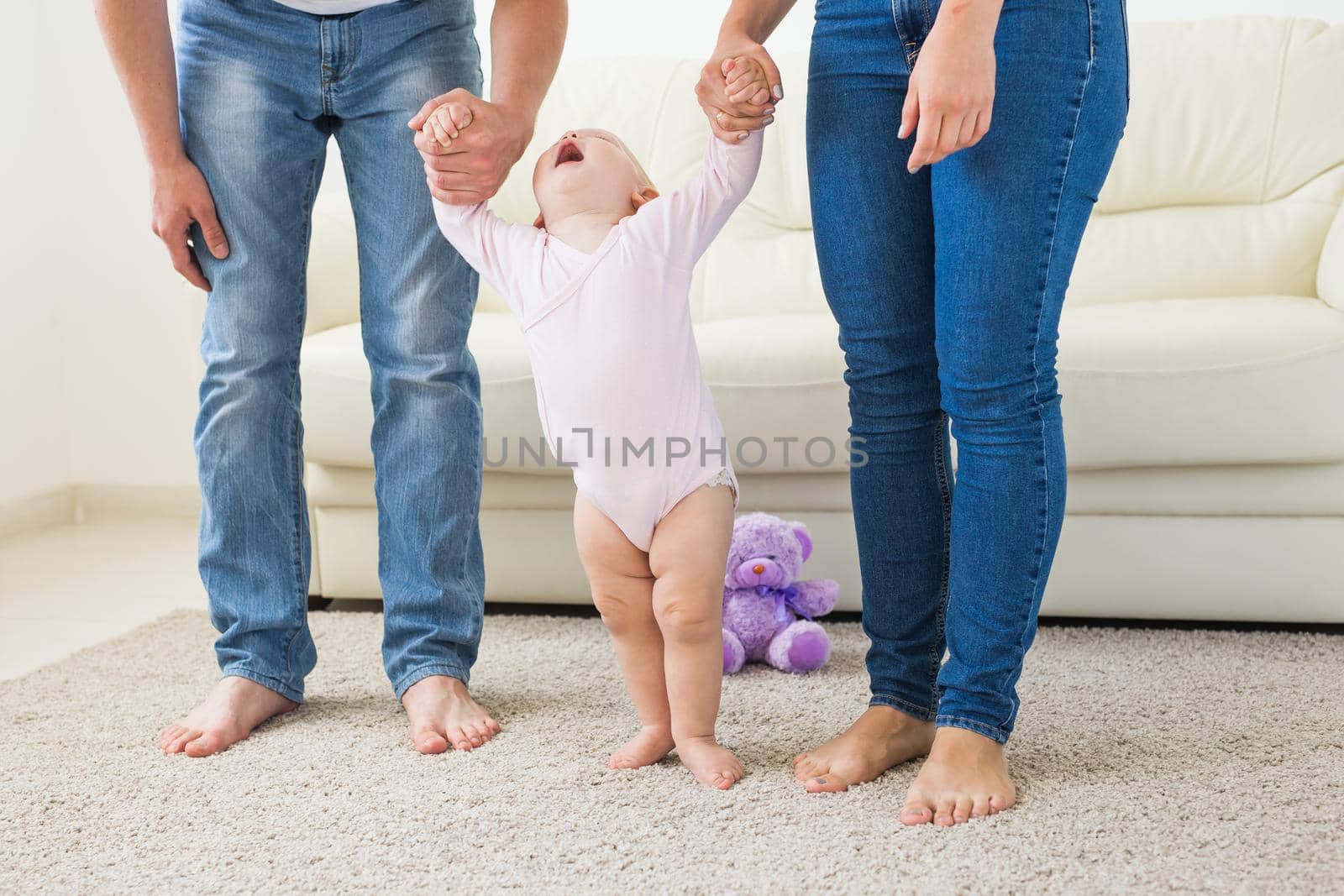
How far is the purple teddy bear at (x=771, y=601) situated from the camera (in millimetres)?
1547

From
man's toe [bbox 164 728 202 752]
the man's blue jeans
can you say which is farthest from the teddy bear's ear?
man's toe [bbox 164 728 202 752]

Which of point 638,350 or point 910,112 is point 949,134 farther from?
point 638,350

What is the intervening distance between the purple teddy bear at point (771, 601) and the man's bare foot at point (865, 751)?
328 mm

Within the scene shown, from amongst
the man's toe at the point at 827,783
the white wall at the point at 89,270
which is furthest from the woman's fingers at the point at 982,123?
the white wall at the point at 89,270

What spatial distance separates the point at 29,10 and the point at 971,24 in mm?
2514

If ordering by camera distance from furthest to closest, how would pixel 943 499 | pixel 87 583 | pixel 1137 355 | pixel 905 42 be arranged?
pixel 87 583
pixel 1137 355
pixel 943 499
pixel 905 42

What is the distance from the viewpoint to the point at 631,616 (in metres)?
1.20

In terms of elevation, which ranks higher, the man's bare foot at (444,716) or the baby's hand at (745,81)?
the baby's hand at (745,81)

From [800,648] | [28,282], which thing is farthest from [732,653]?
[28,282]

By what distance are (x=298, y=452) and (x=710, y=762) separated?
0.63 metres

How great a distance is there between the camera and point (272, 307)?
136 cm

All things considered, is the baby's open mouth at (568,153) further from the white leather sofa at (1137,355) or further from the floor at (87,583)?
the floor at (87,583)

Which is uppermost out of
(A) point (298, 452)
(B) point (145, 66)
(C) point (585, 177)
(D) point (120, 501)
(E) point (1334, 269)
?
(B) point (145, 66)

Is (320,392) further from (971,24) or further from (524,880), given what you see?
(971,24)
